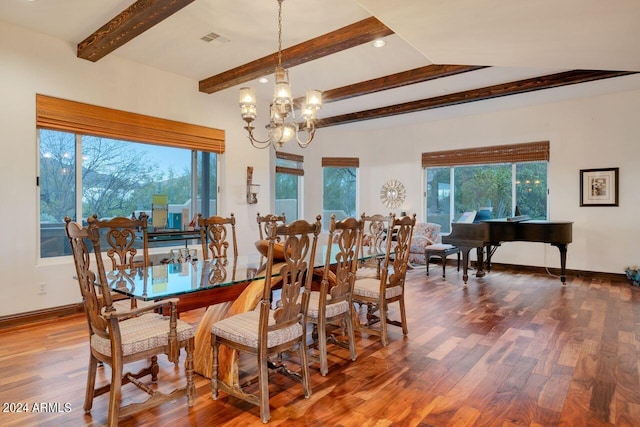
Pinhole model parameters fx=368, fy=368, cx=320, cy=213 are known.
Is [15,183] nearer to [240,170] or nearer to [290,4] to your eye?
[240,170]

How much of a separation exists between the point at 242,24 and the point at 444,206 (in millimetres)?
5858

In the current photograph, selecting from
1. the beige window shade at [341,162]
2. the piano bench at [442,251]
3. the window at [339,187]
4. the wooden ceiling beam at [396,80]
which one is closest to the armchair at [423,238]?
the piano bench at [442,251]

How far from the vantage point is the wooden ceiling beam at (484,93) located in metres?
4.84

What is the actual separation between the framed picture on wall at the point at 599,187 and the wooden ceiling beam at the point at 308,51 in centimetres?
483

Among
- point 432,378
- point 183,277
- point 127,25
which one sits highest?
point 127,25

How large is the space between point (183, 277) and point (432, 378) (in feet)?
6.29

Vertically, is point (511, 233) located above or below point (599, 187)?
below

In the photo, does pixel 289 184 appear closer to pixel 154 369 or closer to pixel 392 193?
pixel 392 193

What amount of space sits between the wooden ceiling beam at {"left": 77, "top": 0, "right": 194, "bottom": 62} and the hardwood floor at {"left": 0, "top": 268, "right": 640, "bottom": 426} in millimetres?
2947

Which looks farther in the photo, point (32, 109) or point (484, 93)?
point (484, 93)

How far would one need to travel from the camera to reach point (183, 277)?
102 inches

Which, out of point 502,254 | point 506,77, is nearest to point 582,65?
point 506,77

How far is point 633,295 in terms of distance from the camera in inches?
198

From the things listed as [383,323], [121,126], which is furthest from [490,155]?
[121,126]
